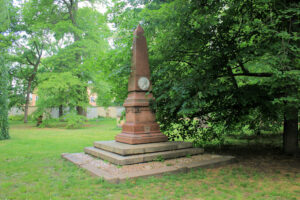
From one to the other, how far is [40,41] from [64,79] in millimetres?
6316

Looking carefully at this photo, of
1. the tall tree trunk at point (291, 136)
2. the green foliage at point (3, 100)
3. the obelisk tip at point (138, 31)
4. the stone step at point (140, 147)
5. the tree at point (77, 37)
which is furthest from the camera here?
the tree at point (77, 37)

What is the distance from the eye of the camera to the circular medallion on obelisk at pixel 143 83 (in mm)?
7235

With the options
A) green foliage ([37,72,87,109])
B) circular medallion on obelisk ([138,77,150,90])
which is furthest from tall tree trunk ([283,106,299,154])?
green foliage ([37,72,87,109])

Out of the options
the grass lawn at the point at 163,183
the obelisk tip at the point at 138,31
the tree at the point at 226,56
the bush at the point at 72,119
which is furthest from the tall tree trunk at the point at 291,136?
the bush at the point at 72,119

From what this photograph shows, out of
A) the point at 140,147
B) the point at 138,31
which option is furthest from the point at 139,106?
the point at 138,31

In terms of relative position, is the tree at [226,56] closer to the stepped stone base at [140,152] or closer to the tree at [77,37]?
the stepped stone base at [140,152]

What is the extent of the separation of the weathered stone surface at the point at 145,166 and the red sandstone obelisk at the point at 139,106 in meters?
1.00

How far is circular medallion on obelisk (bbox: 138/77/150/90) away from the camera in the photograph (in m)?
7.23

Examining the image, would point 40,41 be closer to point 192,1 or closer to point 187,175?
point 192,1

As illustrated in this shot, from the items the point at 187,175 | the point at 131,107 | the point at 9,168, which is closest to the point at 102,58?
the point at 131,107

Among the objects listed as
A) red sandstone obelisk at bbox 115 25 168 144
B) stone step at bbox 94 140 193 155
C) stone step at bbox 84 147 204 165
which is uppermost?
red sandstone obelisk at bbox 115 25 168 144

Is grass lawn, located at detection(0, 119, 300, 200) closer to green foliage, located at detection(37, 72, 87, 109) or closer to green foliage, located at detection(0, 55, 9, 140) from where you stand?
green foliage, located at detection(0, 55, 9, 140)

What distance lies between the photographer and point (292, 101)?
506cm

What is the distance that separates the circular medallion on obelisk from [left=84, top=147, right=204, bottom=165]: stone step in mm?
2172
